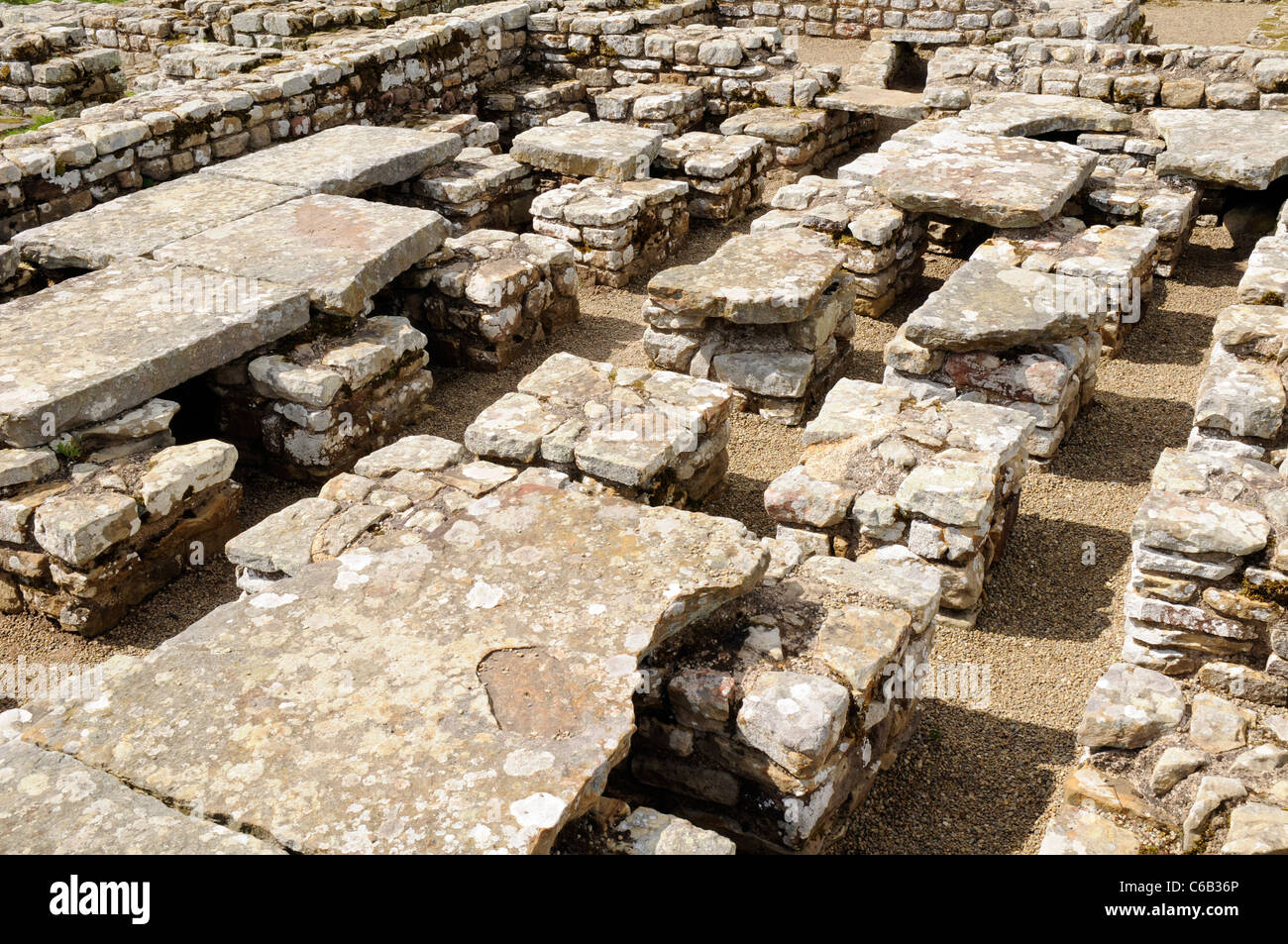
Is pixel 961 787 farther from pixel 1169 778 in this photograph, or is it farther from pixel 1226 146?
pixel 1226 146

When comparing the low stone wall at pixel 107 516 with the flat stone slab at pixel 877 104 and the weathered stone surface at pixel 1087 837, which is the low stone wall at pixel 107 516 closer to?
the weathered stone surface at pixel 1087 837

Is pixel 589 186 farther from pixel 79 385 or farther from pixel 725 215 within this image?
pixel 79 385

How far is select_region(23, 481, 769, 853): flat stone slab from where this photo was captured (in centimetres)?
391

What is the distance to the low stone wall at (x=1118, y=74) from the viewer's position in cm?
1130

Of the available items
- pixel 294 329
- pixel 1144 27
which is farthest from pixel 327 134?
pixel 1144 27

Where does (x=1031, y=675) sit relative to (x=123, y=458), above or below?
below

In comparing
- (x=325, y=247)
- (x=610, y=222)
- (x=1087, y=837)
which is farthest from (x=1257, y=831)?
(x=610, y=222)

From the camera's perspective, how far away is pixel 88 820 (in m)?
3.84

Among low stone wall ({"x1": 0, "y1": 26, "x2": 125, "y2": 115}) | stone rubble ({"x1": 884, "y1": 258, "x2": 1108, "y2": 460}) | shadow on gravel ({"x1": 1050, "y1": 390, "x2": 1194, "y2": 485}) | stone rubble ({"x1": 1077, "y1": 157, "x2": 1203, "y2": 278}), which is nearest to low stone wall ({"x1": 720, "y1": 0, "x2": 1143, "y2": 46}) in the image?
stone rubble ({"x1": 1077, "y1": 157, "x2": 1203, "y2": 278})

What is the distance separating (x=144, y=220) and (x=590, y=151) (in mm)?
4253

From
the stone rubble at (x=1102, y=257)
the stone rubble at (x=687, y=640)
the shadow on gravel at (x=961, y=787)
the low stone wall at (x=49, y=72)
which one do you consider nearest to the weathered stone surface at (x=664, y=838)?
the stone rubble at (x=687, y=640)

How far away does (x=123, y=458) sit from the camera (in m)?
6.73

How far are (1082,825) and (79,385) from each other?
228 inches
